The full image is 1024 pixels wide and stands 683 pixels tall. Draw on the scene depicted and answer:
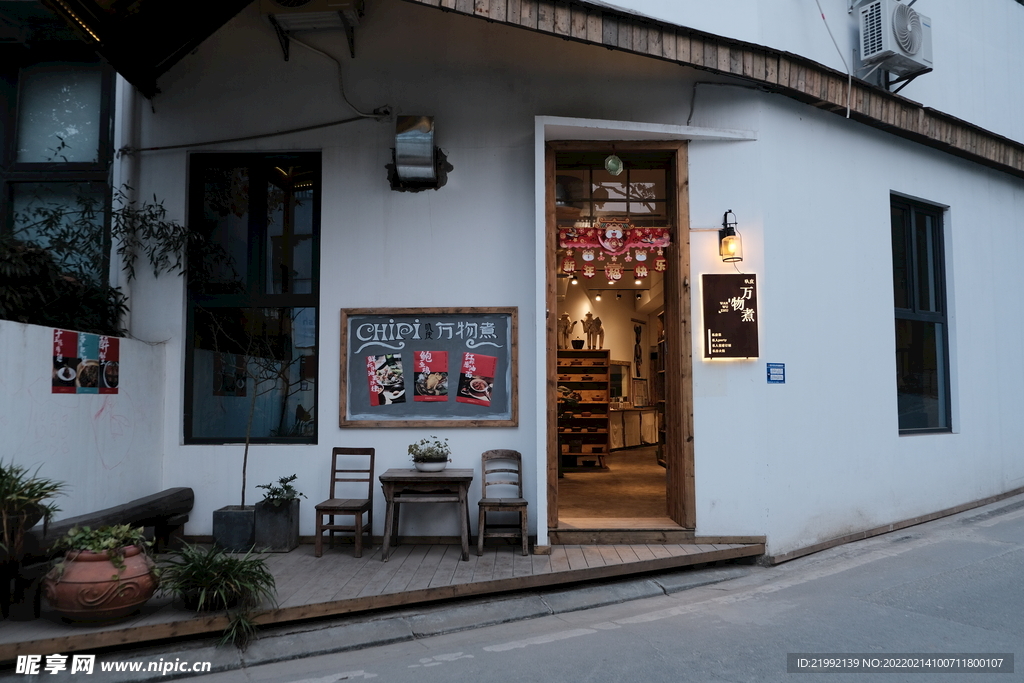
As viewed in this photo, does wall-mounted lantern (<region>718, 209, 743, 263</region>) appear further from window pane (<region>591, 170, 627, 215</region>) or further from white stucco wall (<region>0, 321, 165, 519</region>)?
white stucco wall (<region>0, 321, 165, 519</region>)

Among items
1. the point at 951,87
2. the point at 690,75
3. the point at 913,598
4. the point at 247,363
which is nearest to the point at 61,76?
the point at 247,363

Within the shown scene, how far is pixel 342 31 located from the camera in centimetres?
689

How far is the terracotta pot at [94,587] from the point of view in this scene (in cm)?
428

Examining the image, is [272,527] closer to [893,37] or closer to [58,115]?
[58,115]

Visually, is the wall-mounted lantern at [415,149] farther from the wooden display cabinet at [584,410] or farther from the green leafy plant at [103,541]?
the wooden display cabinet at [584,410]

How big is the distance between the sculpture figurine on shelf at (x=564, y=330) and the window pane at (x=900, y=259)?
19.0 ft

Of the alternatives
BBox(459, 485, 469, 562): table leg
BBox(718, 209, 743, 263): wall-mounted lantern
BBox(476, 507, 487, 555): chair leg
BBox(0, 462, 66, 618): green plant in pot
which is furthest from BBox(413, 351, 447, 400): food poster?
BBox(0, 462, 66, 618): green plant in pot

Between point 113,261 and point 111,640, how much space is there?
3773 mm

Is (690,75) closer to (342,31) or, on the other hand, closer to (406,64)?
(406,64)

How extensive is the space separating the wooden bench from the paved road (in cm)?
141

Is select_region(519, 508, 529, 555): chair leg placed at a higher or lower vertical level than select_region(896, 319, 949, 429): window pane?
lower

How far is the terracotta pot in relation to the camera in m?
4.28

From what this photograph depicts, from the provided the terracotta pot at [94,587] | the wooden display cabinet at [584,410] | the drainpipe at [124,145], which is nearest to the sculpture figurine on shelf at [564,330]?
the wooden display cabinet at [584,410]

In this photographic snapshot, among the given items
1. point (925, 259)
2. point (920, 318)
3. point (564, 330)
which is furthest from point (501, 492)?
point (564, 330)
